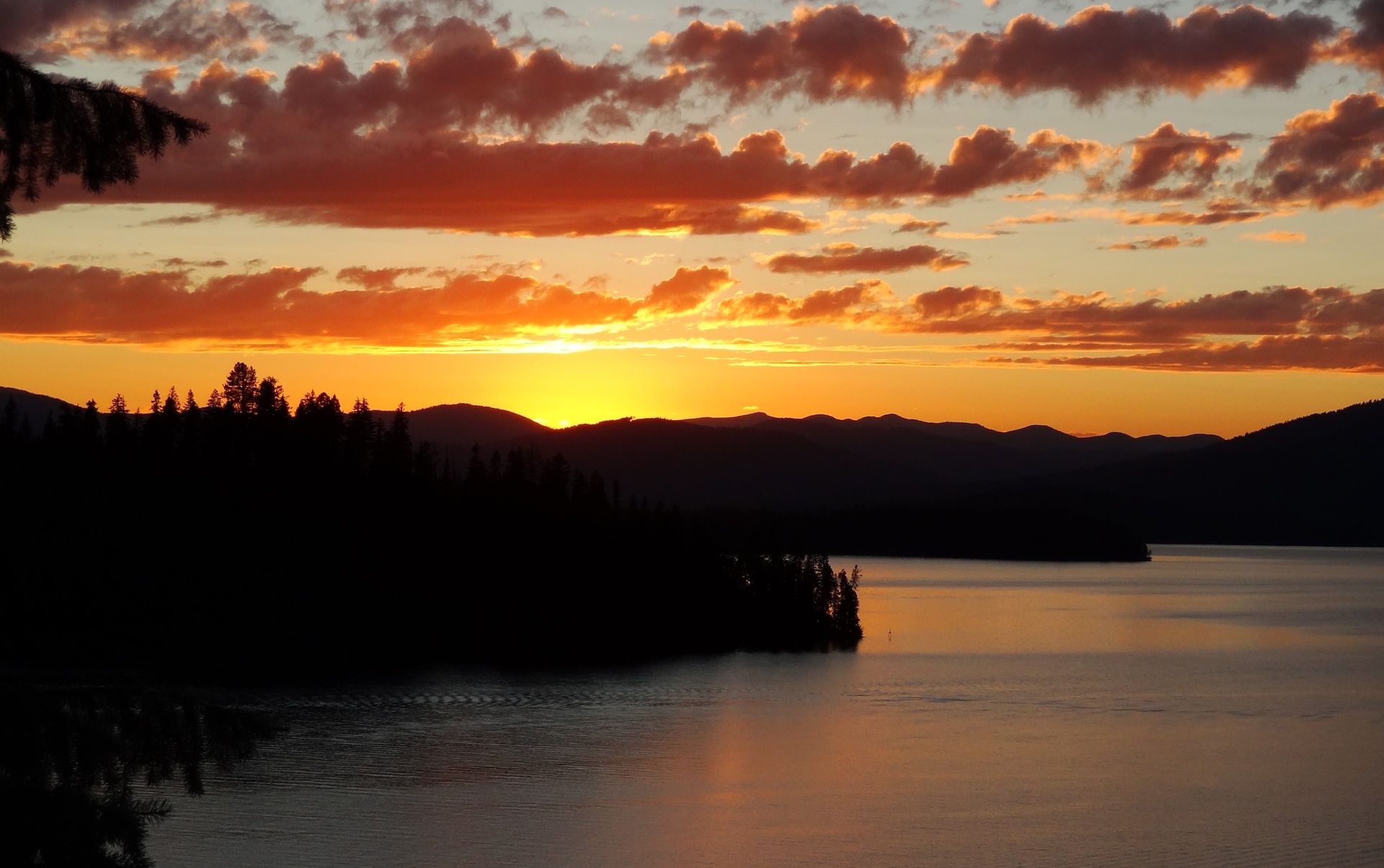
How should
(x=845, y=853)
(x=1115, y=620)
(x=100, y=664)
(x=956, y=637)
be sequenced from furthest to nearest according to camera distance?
(x=1115, y=620)
(x=956, y=637)
(x=100, y=664)
(x=845, y=853)

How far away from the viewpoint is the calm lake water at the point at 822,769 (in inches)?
1999

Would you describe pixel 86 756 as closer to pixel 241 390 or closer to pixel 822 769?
pixel 822 769

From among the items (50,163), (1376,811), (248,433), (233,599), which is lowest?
(1376,811)

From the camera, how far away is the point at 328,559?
415ft

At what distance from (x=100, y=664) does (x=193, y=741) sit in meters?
105

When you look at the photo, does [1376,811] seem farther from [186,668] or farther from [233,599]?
[233,599]

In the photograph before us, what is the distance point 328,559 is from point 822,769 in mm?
70783

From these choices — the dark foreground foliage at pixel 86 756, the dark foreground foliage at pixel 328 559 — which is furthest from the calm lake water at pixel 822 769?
the dark foreground foliage at pixel 86 756

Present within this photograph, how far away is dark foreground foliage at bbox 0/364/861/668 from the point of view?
111m

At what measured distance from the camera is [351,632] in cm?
12119

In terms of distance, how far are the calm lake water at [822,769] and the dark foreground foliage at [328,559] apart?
1519 cm

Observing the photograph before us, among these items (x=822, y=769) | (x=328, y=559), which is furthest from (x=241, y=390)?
(x=822, y=769)

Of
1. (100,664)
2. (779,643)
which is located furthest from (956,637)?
(100,664)

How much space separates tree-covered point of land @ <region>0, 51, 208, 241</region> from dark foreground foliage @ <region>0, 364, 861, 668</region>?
101 metres
